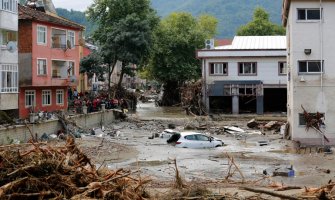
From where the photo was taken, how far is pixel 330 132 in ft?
112

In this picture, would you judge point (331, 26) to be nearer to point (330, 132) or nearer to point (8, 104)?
point (330, 132)

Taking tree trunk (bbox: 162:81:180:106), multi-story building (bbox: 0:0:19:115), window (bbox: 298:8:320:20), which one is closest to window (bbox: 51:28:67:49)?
multi-story building (bbox: 0:0:19:115)

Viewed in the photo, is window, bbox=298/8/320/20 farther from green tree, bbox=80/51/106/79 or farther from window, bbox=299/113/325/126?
green tree, bbox=80/51/106/79

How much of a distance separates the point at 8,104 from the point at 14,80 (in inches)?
81.6

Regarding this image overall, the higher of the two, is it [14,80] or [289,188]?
[14,80]

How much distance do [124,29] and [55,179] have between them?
171 feet

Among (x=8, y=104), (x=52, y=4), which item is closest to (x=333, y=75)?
(x=8, y=104)

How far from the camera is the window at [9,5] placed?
1505 inches

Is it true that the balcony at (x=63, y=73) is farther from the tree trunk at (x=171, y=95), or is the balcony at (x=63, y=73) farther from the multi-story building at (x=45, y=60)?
the tree trunk at (x=171, y=95)

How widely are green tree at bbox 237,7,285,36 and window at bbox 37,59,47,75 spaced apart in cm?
5563

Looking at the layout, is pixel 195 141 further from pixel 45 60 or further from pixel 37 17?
pixel 37 17

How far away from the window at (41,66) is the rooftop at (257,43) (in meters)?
21.2

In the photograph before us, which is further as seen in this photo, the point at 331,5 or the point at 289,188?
the point at 331,5

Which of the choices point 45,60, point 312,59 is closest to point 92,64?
point 45,60
